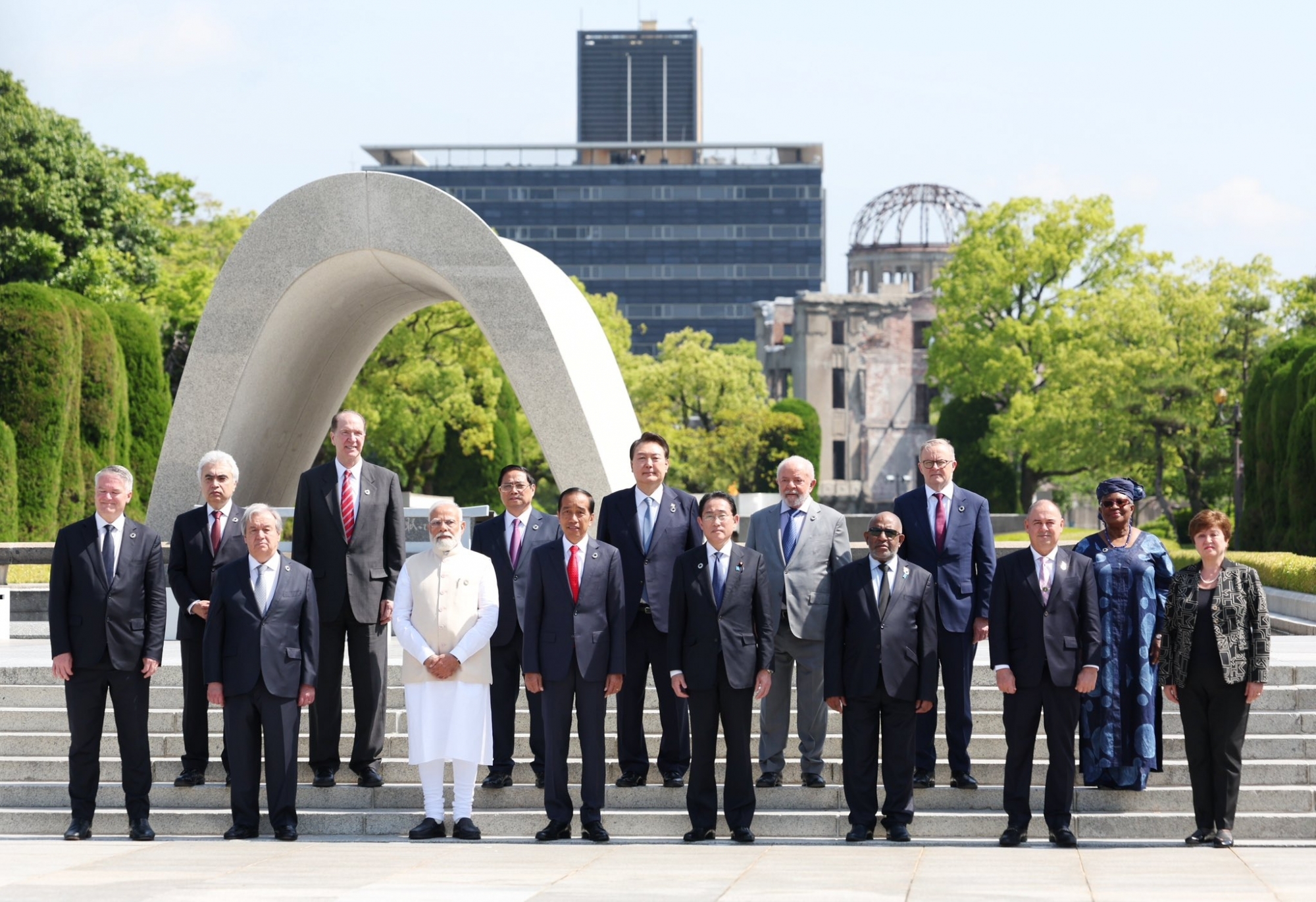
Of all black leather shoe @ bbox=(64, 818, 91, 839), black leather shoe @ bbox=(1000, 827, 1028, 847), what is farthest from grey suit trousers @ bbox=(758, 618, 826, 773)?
black leather shoe @ bbox=(64, 818, 91, 839)

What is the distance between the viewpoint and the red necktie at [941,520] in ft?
27.5

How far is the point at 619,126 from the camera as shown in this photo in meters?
148

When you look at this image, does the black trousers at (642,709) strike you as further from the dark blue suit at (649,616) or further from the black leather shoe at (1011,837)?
A: the black leather shoe at (1011,837)

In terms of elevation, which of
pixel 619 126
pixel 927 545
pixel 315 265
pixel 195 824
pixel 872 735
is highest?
pixel 619 126

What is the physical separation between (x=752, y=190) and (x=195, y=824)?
100.0 metres

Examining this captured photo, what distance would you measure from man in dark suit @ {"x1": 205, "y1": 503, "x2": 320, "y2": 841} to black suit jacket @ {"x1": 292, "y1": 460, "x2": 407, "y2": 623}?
485mm

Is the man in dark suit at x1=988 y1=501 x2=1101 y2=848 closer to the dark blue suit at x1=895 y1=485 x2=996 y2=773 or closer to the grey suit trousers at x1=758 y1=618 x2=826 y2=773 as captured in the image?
the dark blue suit at x1=895 y1=485 x2=996 y2=773

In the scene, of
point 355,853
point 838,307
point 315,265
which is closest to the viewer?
point 355,853

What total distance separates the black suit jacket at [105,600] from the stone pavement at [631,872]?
97 cm

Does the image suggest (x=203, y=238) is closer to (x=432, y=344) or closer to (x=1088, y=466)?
(x=432, y=344)

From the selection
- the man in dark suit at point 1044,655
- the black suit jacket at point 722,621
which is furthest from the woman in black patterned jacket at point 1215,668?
the black suit jacket at point 722,621

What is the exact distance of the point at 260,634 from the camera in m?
7.84

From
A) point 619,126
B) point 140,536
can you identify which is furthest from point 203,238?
point 619,126

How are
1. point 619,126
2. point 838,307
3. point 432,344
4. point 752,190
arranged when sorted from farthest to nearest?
1. point 619,126
2. point 752,190
3. point 838,307
4. point 432,344
